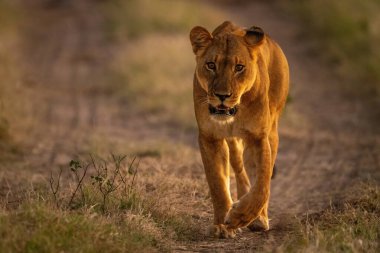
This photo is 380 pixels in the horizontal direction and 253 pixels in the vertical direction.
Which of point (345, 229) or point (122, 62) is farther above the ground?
point (122, 62)

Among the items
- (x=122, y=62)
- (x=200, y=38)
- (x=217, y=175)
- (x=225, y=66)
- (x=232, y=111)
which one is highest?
(x=122, y=62)

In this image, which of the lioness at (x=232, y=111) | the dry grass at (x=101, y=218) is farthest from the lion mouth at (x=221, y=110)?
the dry grass at (x=101, y=218)

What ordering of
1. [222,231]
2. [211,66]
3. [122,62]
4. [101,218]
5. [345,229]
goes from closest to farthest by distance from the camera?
[101,218]
[345,229]
[211,66]
[222,231]
[122,62]

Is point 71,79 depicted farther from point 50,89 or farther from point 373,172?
point 373,172

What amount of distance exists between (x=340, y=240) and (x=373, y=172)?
305 cm

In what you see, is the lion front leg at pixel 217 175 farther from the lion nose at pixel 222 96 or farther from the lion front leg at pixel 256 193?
the lion nose at pixel 222 96

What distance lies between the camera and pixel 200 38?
5.76 m

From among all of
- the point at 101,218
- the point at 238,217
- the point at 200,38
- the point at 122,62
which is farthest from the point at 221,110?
the point at 122,62

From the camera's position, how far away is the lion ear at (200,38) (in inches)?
226

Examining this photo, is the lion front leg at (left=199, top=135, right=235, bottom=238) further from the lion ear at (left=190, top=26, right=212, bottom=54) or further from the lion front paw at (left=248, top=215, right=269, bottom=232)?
the lion ear at (left=190, top=26, right=212, bottom=54)

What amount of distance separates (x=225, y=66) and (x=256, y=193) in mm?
890

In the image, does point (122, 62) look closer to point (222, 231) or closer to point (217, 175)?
point (217, 175)

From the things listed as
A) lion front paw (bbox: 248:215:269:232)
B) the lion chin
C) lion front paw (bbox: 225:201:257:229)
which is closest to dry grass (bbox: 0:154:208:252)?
lion front paw (bbox: 225:201:257:229)

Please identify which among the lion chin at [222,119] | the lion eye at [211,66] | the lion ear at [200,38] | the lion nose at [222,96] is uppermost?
the lion ear at [200,38]
